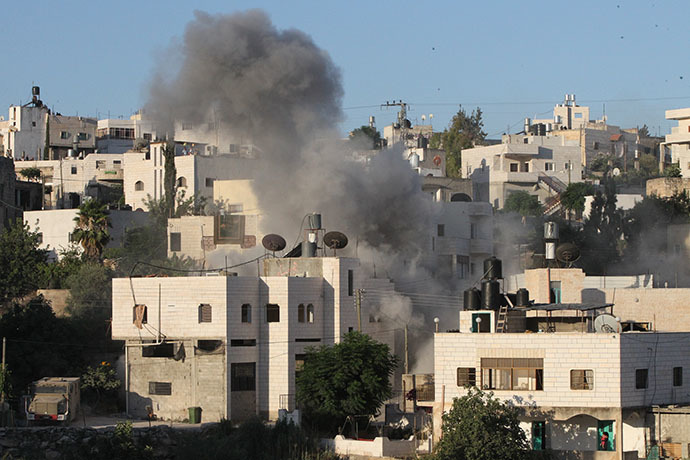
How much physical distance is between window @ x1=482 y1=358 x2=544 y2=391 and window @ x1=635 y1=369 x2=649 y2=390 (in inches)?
106

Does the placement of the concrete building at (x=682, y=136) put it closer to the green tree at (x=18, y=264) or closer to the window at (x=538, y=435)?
the green tree at (x=18, y=264)

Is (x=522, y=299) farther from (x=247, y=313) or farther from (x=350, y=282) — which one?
(x=247, y=313)

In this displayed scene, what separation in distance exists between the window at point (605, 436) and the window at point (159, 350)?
48.8 feet

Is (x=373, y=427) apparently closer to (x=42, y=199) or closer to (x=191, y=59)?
(x=191, y=59)

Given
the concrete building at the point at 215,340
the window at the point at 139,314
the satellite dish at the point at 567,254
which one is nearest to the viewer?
the concrete building at the point at 215,340

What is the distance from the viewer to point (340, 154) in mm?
59844

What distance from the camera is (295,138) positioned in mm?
59812

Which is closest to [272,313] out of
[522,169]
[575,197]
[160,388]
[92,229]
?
[160,388]

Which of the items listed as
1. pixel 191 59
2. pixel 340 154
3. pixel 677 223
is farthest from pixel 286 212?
pixel 677 223

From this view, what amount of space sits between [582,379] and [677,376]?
3.32 metres

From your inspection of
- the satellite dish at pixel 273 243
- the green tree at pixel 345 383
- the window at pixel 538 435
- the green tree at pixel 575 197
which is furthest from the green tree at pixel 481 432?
the green tree at pixel 575 197

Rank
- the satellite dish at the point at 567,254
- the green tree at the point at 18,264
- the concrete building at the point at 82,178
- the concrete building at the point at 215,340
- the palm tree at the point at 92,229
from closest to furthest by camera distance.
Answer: the concrete building at the point at 215,340 → the satellite dish at the point at 567,254 → the green tree at the point at 18,264 → the palm tree at the point at 92,229 → the concrete building at the point at 82,178

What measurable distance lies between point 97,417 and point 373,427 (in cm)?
Answer: 938

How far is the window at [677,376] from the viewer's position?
126ft
